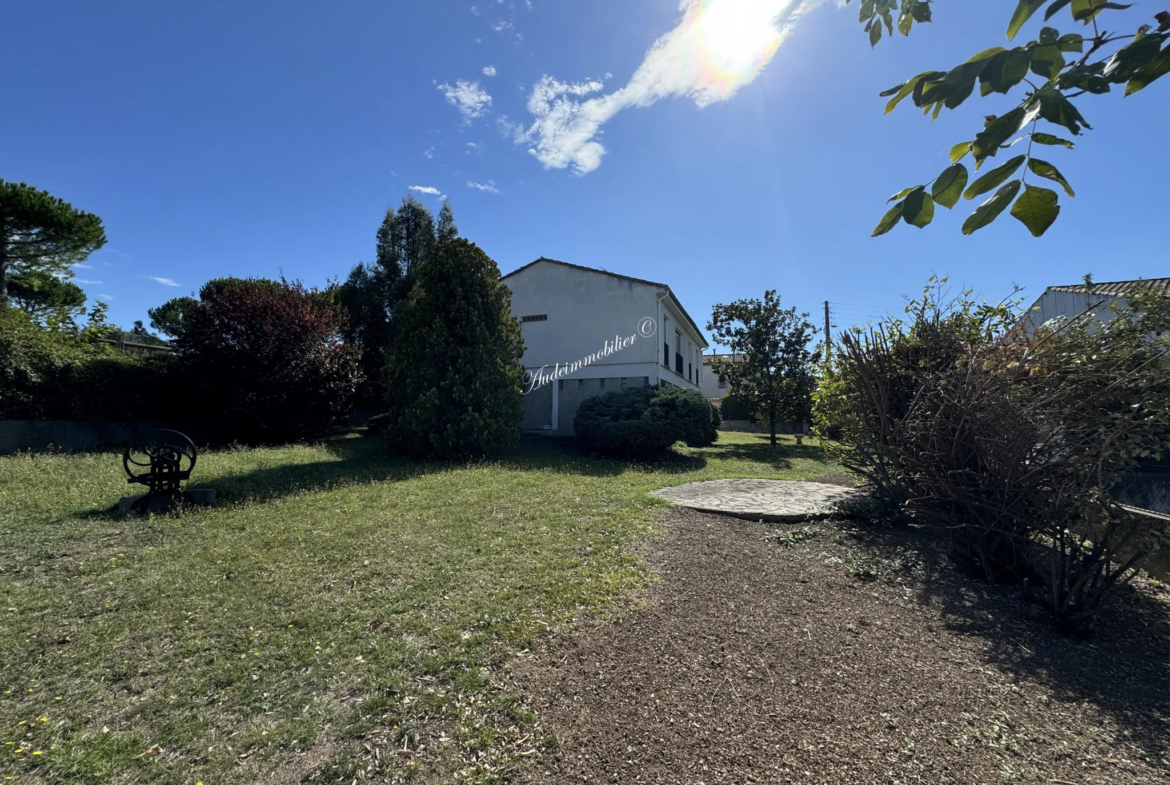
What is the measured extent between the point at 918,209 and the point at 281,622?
3950mm

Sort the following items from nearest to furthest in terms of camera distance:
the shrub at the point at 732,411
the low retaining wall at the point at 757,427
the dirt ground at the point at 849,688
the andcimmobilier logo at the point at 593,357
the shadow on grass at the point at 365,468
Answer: the dirt ground at the point at 849,688
the shadow on grass at the point at 365,468
the andcimmobilier logo at the point at 593,357
the low retaining wall at the point at 757,427
the shrub at the point at 732,411

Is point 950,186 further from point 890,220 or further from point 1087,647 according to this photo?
point 1087,647

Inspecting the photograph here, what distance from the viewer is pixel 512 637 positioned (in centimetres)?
292

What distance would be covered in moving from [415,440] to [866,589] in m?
8.67

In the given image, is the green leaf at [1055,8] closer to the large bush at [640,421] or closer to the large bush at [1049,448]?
the large bush at [1049,448]

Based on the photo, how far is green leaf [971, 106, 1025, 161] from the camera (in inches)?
39.5

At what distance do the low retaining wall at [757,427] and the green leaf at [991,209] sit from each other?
25.6 m

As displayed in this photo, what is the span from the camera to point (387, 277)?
780 inches

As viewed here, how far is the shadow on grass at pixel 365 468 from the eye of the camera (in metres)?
6.69

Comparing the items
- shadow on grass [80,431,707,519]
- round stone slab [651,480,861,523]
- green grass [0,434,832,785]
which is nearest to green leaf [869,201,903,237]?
green grass [0,434,832,785]

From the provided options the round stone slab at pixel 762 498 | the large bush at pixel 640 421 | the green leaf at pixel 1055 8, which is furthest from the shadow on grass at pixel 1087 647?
the large bush at pixel 640 421

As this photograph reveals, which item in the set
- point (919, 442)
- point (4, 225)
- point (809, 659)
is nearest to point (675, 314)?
point (919, 442)

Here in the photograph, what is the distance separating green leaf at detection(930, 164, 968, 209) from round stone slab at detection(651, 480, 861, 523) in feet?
16.9

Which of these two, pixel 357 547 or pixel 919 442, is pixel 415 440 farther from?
pixel 919 442
